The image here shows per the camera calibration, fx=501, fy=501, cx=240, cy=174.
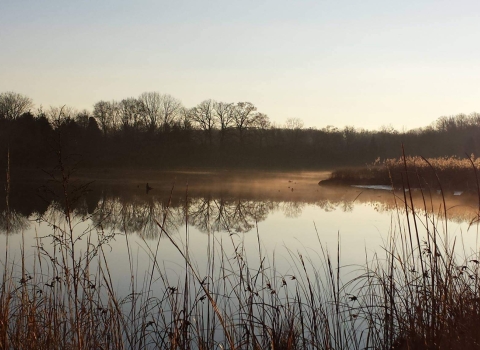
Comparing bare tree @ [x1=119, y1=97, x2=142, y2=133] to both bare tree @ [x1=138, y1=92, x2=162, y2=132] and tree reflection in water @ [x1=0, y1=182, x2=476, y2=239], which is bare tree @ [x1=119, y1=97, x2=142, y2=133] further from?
tree reflection in water @ [x1=0, y1=182, x2=476, y2=239]

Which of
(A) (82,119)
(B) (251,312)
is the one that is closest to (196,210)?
(B) (251,312)

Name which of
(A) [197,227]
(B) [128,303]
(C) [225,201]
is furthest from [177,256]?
(C) [225,201]

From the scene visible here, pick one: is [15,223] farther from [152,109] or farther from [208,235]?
[152,109]

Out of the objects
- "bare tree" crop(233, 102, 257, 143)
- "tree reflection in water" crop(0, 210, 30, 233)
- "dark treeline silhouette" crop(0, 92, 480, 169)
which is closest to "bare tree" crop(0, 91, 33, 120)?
"dark treeline silhouette" crop(0, 92, 480, 169)

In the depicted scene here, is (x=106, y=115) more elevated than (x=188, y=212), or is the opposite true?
(x=106, y=115)

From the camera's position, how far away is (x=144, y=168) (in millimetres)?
36562

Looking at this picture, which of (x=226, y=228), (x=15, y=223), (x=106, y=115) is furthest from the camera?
(x=106, y=115)

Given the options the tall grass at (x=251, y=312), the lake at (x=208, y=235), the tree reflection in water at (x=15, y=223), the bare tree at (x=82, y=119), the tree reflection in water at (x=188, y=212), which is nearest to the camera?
the tall grass at (x=251, y=312)

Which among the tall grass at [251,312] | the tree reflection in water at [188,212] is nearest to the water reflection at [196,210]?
the tree reflection in water at [188,212]

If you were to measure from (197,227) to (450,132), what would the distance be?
44546mm

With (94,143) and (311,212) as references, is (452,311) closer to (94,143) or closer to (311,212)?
(311,212)

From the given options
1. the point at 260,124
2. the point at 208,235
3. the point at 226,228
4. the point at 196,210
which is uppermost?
the point at 260,124

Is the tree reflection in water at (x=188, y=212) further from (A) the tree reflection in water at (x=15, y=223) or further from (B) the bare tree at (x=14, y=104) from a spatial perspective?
(B) the bare tree at (x=14, y=104)

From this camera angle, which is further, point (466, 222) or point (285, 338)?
point (466, 222)
